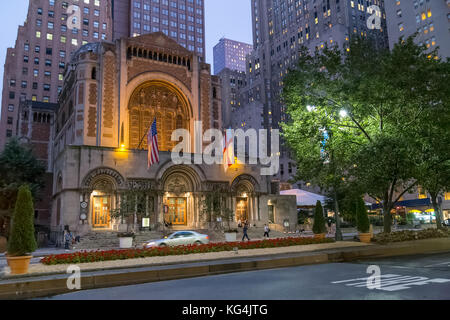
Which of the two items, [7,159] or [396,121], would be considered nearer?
[396,121]

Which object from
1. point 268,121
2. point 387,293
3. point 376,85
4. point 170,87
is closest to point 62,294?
point 387,293

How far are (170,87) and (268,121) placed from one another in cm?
9307

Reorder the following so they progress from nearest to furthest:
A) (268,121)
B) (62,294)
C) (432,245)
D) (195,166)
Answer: (62,294) → (432,245) → (195,166) → (268,121)

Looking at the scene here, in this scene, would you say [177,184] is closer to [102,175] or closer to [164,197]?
[164,197]

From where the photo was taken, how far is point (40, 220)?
179ft

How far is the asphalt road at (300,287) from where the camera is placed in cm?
969

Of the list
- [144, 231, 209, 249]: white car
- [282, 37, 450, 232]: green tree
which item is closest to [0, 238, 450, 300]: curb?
[282, 37, 450, 232]: green tree

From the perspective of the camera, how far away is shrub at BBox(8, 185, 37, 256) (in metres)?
14.3

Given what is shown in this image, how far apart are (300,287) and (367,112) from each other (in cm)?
1739

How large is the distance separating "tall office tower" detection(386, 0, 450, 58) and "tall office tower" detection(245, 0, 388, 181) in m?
23.3

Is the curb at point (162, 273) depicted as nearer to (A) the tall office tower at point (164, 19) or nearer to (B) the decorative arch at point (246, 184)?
(B) the decorative arch at point (246, 184)

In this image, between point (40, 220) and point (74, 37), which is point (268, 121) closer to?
point (74, 37)
